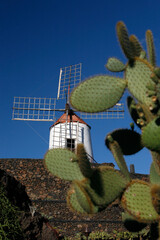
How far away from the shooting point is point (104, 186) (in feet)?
6.05

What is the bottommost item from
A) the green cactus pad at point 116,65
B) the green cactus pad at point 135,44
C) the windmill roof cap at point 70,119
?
the green cactus pad at point 116,65

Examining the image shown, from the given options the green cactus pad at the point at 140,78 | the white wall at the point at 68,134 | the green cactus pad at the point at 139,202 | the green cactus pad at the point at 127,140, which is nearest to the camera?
the green cactus pad at the point at 139,202

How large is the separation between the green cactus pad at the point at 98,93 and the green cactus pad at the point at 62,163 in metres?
0.46

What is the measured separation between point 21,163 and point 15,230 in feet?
27.5

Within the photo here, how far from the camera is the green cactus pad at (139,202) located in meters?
1.82

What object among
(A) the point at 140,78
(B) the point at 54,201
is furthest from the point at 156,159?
(B) the point at 54,201

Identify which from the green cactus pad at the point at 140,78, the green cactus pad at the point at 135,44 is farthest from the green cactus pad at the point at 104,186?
the green cactus pad at the point at 135,44

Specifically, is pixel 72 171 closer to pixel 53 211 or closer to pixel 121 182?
pixel 121 182

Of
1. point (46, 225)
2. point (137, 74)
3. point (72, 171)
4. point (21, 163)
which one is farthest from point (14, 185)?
point (21, 163)

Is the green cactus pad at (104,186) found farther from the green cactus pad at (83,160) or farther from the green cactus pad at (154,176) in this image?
the green cactus pad at (154,176)

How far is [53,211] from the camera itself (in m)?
8.71

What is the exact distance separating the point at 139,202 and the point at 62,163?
763 mm

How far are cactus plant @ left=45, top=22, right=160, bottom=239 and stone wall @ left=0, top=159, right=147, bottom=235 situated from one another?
4.36 meters

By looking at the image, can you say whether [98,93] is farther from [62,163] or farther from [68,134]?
[68,134]
